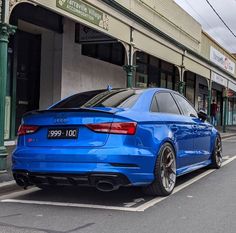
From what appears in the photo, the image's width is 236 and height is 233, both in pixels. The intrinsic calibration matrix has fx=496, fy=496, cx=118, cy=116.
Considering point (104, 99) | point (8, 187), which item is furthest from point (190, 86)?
point (8, 187)

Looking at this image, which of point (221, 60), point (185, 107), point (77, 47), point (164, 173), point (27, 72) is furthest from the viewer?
point (221, 60)

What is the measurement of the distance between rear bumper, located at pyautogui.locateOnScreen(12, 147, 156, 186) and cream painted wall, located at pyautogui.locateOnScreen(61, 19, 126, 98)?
27.2ft

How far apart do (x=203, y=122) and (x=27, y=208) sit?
13.6 ft

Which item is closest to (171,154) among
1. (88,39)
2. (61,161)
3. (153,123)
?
(153,123)

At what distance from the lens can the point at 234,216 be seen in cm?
614

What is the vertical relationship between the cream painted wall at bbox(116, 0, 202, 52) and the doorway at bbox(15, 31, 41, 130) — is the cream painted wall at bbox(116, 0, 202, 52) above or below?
above

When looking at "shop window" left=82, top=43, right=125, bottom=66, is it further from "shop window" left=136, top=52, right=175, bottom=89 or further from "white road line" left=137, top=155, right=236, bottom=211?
"white road line" left=137, top=155, right=236, bottom=211

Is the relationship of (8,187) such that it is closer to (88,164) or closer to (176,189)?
(88,164)

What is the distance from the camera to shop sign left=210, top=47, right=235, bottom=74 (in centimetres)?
2698

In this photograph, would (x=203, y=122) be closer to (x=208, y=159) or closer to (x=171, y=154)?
(x=208, y=159)

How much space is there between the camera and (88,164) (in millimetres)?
6199

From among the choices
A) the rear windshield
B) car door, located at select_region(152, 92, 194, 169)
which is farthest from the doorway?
car door, located at select_region(152, 92, 194, 169)

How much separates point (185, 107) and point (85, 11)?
156 inches

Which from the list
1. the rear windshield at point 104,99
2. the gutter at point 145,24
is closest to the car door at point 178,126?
the rear windshield at point 104,99
